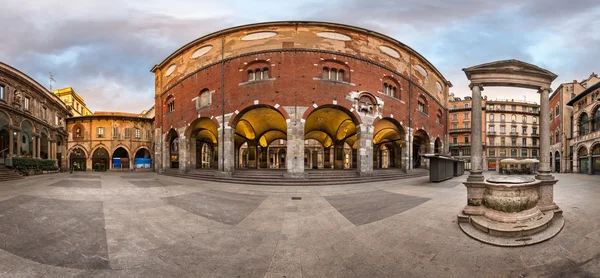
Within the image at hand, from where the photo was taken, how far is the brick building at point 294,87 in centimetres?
1809

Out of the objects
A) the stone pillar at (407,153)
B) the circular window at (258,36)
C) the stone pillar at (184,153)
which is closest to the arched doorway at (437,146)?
the stone pillar at (407,153)

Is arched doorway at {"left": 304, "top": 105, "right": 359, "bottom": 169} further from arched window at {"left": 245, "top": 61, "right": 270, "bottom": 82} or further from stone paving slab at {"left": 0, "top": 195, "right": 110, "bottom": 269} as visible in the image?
stone paving slab at {"left": 0, "top": 195, "right": 110, "bottom": 269}

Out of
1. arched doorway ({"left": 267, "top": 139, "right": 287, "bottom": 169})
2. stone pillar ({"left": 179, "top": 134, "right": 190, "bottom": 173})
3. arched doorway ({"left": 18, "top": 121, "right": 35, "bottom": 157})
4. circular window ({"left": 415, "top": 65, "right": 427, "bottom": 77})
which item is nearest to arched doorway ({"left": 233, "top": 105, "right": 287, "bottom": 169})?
stone pillar ({"left": 179, "top": 134, "right": 190, "bottom": 173})

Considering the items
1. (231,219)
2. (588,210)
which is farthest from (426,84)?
(231,219)

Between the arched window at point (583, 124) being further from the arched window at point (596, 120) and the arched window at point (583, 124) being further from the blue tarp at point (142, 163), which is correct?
the blue tarp at point (142, 163)

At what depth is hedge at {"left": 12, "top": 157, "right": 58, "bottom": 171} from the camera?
22734 mm

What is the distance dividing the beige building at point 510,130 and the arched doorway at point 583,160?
72.2 ft

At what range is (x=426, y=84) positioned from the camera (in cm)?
2617

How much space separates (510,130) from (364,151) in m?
55.0

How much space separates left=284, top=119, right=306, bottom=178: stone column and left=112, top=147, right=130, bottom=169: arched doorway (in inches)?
1319

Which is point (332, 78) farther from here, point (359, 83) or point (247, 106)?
point (247, 106)

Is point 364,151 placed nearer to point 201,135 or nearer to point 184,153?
point 184,153

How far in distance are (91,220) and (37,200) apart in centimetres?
466

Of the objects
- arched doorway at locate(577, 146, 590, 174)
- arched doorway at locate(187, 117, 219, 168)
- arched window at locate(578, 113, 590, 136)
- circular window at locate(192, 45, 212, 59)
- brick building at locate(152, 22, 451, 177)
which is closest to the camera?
brick building at locate(152, 22, 451, 177)
